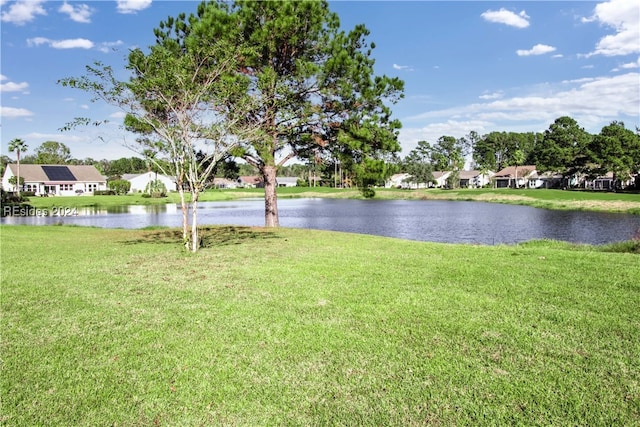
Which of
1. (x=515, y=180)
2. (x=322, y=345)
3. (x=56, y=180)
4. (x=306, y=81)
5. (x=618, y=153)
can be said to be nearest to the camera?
(x=322, y=345)

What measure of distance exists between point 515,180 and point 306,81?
81433 millimetres

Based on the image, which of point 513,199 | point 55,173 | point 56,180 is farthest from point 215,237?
point 55,173

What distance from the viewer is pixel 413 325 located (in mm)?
5539

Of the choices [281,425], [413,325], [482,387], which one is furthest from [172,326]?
[482,387]

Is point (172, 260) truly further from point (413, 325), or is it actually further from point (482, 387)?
point (482, 387)

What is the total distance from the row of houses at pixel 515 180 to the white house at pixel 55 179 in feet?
165

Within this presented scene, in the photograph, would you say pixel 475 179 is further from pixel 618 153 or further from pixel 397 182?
pixel 618 153

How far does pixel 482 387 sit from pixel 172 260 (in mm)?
8086

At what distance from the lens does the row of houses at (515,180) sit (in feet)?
237

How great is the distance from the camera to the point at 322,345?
492 cm

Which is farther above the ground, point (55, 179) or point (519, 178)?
point (55, 179)

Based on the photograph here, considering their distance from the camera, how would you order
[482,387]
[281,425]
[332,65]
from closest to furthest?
[281,425], [482,387], [332,65]

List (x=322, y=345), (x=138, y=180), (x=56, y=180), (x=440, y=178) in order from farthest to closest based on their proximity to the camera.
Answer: (x=440, y=178) < (x=138, y=180) < (x=56, y=180) < (x=322, y=345)

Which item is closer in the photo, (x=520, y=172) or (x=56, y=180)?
(x=56, y=180)
